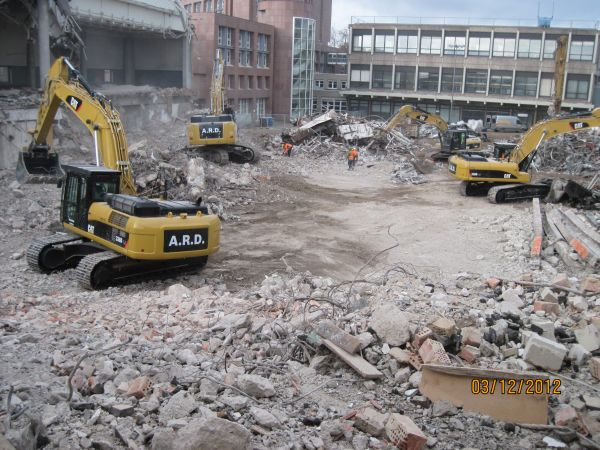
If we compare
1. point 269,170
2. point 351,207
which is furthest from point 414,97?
point 351,207

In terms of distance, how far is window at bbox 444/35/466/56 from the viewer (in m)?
56.4

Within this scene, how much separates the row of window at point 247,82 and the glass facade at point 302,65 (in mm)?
Answer: 3062

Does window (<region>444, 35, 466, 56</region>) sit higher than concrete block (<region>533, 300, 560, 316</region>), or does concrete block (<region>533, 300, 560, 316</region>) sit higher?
window (<region>444, 35, 466, 56</region>)

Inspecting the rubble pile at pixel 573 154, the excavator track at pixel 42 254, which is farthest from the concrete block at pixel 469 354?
the rubble pile at pixel 573 154

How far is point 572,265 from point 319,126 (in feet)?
76.1

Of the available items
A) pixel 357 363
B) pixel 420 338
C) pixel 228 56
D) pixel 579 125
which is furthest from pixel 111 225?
pixel 228 56

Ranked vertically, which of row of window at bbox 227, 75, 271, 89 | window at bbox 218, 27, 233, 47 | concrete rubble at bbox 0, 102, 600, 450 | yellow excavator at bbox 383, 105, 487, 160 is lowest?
concrete rubble at bbox 0, 102, 600, 450

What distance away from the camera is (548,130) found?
69.9 feet

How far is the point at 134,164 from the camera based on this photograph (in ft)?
68.5

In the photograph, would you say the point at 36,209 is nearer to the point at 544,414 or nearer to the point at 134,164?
the point at 134,164

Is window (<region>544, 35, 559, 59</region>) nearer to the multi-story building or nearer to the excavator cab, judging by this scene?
the multi-story building

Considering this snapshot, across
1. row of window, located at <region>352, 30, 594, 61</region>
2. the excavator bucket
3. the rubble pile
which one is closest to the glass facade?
row of window, located at <region>352, 30, 594, 61</region>

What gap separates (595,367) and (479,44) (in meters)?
53.3

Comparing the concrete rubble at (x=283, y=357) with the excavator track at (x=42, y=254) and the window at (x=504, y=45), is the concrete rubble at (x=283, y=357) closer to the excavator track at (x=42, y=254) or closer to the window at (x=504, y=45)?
the excavator track at (x=42, y=254)
